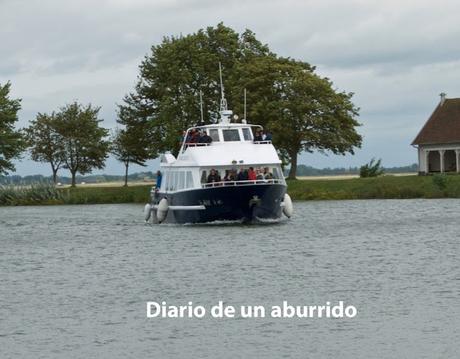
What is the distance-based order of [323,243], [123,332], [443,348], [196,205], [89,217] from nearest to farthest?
[443,348] → [123,332] → [323,243] → [196,205] → [89,217]

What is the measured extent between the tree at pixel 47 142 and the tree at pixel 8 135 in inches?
457

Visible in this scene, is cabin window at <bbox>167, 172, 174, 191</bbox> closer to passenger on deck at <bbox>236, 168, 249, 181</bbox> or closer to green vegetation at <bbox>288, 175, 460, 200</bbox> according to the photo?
passenger on deck at <bbox>236, 168, 249, 181</bbox>

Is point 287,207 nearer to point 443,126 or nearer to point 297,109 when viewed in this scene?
point 297,109

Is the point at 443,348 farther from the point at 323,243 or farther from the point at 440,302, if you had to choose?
the point at 323,243

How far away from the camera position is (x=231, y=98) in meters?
105

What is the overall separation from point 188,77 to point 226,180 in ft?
163

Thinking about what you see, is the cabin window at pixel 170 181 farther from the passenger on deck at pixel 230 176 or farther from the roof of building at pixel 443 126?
the roof of building at pixel 443 126

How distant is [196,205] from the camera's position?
57562mm

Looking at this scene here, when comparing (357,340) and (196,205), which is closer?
(357,340)

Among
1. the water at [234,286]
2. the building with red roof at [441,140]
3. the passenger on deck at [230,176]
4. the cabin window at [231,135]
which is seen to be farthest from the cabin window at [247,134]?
the building with red roof at [441,140]

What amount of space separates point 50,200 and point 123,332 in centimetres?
7782

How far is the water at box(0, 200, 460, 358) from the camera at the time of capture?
86.4 ft

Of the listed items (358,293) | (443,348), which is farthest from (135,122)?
(443,348)

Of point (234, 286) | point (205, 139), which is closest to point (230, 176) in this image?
point (205, 139)
